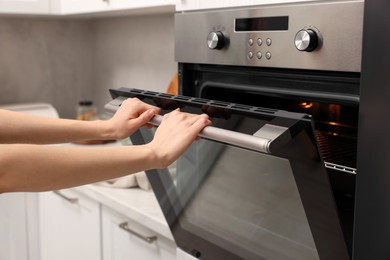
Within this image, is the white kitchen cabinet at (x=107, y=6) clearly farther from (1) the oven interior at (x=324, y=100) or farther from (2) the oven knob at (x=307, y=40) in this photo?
(2) the oven knob at (x=307, y=40)

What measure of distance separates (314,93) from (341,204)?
0.19m

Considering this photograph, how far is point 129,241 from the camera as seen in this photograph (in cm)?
147

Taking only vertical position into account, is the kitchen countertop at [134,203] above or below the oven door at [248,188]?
below

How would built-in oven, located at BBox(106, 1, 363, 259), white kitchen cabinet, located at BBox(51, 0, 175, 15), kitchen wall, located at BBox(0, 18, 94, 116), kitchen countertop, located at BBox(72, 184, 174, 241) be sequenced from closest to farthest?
built-in oven, located at BBox(106, 1, 363, 259), kitchen countertop, located at BBox(72, 184, 174, 241), white kitchen cabinet, located at BBox(51, 0, 175, 15), kitchen wall, located at BBox(0, 18, 94, 116)

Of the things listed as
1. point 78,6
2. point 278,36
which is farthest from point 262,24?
point 78,6

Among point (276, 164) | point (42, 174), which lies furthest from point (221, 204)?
point (42, 174)

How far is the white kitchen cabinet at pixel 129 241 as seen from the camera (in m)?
1.36

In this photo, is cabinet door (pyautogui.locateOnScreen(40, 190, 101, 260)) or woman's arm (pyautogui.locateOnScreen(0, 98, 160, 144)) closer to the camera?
woman's arm (pyautogui.locateOnScreen(0, 98, 160, 144))

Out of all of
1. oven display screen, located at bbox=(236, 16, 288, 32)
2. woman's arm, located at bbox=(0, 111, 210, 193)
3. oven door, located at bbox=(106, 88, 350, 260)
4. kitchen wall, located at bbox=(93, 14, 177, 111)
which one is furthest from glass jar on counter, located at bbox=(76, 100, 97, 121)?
woman's arm, located at bbox=(0, 111, 210, 193)

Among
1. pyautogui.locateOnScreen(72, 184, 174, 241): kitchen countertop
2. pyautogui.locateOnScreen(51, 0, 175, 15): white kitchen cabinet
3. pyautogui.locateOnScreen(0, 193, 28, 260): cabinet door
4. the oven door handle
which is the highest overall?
pyautogui.locateOnScreen(51, 0, 175, 15): white kitchen cabinet

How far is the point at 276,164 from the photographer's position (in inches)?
36.1

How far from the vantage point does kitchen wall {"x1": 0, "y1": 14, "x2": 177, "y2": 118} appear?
6.96ft

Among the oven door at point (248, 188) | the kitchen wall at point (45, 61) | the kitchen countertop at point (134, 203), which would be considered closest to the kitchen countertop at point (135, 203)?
the kitchen countertop at point (134, 203)

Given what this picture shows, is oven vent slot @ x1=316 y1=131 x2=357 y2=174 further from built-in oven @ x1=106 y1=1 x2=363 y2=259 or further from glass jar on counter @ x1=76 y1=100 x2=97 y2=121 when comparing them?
glass jar on counter @ x1=76 y1=100 x2=97 y2=121
